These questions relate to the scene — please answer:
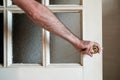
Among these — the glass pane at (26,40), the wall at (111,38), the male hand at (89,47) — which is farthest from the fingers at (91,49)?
the wall at (111,38)

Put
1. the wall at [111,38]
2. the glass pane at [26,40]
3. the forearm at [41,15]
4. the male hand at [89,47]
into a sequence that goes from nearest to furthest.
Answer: the forearm at [41,15], the male hand at [89,47], the glass pane at [26,40], the wall at [111,38]

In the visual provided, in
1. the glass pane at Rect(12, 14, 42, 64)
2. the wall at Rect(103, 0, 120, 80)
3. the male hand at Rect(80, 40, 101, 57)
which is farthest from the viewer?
the wall at Rect(103, 0, 120, 80)

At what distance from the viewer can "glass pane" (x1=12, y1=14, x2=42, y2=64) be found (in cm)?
118

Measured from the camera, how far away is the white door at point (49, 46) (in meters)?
1.13

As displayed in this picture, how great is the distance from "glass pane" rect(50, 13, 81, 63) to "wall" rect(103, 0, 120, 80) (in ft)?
1.46

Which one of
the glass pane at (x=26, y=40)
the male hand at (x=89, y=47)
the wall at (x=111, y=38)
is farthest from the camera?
the wall at (x=111, y=38)

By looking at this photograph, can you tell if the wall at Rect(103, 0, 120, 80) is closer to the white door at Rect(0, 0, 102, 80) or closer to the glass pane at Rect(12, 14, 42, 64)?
the white door at Rect(0, 0, 102, 80)

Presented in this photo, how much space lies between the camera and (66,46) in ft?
3.91

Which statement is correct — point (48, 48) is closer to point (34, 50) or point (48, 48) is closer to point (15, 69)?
point (34, 50)

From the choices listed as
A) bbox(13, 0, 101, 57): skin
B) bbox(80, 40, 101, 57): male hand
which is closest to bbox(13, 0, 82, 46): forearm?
bbox(13, 0, 101, 57): skin

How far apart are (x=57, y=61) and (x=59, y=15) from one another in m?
0.27

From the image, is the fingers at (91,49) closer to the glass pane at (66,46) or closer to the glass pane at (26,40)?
the glass pane at (66,46)

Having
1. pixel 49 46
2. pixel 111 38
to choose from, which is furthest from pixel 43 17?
pixel 111 38

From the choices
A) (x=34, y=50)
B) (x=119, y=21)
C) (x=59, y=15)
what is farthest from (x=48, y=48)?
(x=119, y=21)
